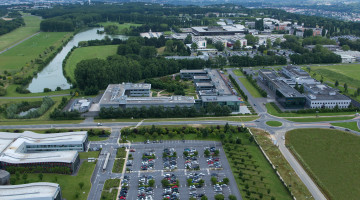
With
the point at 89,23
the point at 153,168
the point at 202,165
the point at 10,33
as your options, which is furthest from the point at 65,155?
the point at 89,23

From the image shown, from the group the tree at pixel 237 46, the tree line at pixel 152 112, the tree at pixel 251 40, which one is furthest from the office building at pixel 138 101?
the tree at pixel 251 40

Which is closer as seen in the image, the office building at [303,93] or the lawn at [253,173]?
the lawn at [253,173]

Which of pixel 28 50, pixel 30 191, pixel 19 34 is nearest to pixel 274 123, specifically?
pixel 30 191

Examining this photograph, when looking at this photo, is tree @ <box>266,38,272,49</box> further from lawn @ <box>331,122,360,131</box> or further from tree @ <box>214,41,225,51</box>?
lawn @ <box>331,122,360,131</box>

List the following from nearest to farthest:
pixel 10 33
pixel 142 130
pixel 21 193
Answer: pixel 21 193 → pixel 142 130 → pixel 10 33

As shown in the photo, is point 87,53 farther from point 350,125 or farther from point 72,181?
point 350,125

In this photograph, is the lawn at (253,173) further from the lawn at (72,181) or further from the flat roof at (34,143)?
the flat roof at (34,143)

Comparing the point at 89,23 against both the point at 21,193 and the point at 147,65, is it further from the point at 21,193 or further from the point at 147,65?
the point at 21,193
